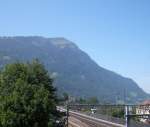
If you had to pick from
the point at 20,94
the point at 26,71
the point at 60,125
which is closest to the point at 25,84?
the point at 20,94

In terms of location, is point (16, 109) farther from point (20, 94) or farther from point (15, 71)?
point (15, 71)

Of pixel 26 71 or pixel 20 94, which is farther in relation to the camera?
pixel 26 71

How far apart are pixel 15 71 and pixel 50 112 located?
39.2 feet

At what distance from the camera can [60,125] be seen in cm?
7294

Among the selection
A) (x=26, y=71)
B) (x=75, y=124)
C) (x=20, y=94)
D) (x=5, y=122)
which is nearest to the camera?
(x=5, y=122)

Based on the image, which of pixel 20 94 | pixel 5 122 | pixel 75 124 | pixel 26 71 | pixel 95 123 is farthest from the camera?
pixel 75 124

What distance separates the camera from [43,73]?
7450 centimetres

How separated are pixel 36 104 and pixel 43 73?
12.5 meters

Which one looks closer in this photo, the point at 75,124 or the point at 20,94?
the point at 20,94

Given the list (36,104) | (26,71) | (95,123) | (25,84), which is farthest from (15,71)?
(95,123)

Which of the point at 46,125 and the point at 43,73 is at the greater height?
the point at 43,73

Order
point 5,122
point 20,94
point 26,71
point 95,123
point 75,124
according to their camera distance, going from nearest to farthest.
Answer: point 5,122, point 20,94, point 26,71, point 95,123, point 75,124

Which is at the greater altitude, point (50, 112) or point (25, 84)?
point (25, 84)

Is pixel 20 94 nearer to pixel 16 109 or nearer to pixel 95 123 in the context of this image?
pixel 16 109
